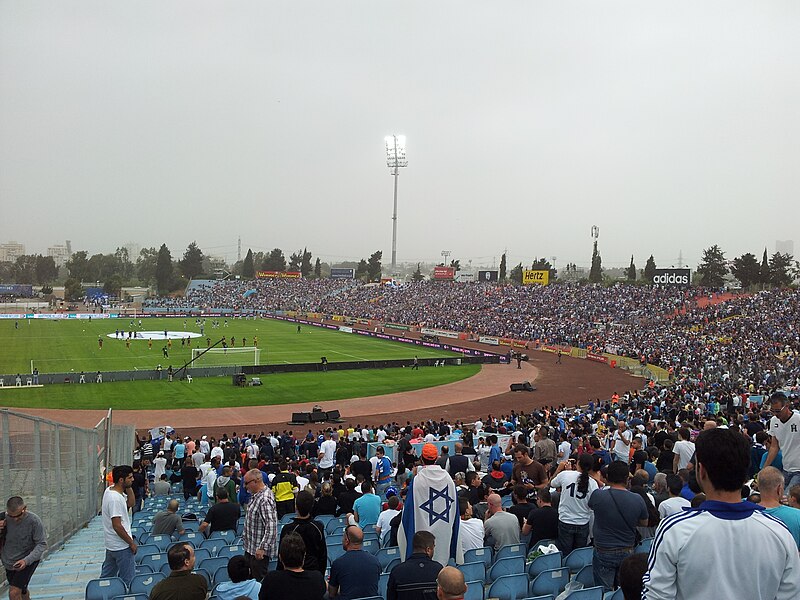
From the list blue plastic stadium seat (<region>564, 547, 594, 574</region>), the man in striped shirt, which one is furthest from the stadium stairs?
blue plastic stadium seat (<region>564, 547, 594, 574</region>)

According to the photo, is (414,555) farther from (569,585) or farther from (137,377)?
(137,377)

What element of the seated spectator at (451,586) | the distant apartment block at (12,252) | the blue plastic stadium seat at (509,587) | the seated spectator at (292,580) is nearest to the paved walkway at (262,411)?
the blue plastic stadium seat at (509,587)

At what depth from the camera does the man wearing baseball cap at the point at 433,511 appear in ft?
21.3

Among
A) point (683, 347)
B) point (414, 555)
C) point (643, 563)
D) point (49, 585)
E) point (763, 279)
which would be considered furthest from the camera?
point (763, 279)

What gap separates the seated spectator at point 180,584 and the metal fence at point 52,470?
4.65 meters

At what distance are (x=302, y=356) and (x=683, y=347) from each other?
32846 millimetres

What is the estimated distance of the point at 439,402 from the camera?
1544 inches

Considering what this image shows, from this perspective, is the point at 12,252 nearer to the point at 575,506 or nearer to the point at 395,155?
the point at 395,155

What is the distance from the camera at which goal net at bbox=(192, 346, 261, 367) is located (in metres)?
50.4

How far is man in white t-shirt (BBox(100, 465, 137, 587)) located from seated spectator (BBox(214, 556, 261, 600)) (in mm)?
2590

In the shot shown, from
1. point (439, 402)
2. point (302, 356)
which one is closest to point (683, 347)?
point (439, 402)

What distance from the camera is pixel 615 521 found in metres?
6.72

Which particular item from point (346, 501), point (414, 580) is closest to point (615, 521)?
point (414, 580)

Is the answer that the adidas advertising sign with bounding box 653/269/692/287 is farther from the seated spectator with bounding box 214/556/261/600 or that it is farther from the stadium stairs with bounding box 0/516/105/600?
the seated spectator with bounding box 214/556/261/600
